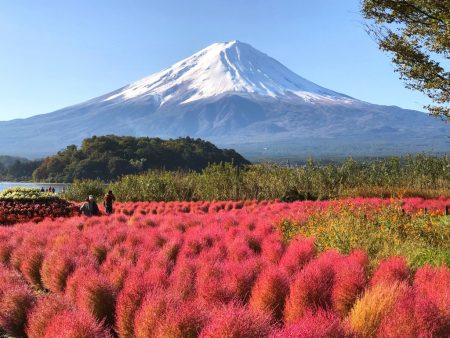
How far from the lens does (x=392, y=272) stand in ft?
20.7

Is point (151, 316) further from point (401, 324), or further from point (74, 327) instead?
point (401, 324)

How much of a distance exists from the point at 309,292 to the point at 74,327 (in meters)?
2.58

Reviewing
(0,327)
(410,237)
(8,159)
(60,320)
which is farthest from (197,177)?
(8,159)

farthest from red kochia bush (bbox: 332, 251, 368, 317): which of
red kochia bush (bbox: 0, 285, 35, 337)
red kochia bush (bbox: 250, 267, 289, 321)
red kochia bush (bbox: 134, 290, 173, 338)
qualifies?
red kochia bush (bbox: 0, 285, 35, 337)

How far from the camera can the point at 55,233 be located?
38.4ft

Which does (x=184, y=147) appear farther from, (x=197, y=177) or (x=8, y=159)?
(x=8, y=159)

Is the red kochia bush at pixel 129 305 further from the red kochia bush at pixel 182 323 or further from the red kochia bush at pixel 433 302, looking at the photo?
the red kochia bush at pixel 433 302

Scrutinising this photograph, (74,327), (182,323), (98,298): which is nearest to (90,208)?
(98,298)

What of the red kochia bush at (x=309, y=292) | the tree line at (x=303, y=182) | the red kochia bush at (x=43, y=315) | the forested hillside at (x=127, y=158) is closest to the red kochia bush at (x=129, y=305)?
the red kochia bush at (x=43, y=315)

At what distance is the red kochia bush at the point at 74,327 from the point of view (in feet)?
15.0

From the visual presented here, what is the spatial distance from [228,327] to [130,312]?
1895 millimetres

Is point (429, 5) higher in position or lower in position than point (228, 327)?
higher

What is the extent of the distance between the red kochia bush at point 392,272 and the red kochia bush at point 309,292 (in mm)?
550

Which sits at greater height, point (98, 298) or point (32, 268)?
point (98, 298)
